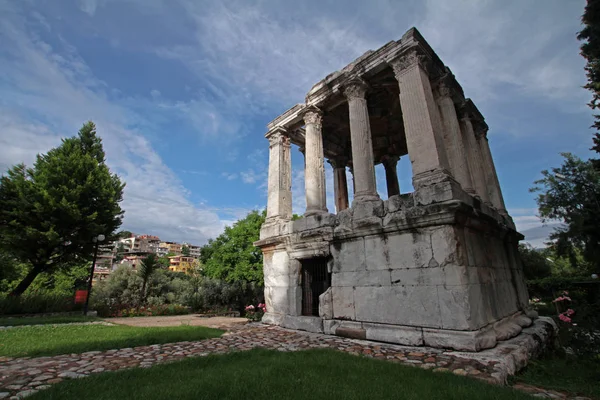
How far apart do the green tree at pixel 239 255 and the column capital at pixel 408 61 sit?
50.3ft

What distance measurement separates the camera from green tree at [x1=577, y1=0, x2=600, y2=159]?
10836 mm

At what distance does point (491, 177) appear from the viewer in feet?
32.5

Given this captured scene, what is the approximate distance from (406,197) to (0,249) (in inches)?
851

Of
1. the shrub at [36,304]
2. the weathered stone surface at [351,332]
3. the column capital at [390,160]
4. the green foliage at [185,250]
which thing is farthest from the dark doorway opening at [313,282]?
the green foliage at [185,250]

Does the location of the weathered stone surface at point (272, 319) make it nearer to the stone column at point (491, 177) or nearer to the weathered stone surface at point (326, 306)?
the weathered stone surface at point (326, 306)

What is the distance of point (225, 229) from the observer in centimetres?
2152

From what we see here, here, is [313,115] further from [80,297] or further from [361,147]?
[80,297]

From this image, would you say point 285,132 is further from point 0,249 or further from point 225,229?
point 0,249

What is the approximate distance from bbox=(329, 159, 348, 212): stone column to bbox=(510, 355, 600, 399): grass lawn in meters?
7.92

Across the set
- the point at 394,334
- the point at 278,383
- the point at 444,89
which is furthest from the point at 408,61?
the point at 278,383

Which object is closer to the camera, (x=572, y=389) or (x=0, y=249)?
(x=572, y=389)

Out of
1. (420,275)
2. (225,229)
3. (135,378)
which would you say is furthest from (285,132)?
(225,229)

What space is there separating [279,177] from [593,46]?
578 inches

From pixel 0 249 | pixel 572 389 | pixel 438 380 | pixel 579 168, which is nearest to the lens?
pixel 438 380
